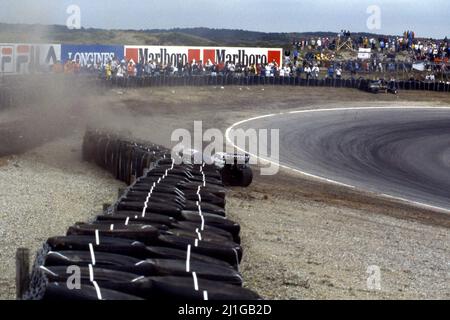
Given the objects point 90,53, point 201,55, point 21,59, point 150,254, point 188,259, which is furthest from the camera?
point 201,55

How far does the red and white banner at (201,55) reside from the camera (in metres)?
53.5

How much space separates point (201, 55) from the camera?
55.7 metres

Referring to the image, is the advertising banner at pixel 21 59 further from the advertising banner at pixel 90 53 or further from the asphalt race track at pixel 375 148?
the asphalt race track at pixel 375 148

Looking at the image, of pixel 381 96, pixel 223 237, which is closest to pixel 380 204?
pixel 223 237

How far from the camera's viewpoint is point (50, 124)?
3114 centimetres

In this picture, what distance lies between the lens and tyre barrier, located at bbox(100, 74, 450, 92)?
5059cm

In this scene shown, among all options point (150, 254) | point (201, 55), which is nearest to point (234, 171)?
point (150, 254)

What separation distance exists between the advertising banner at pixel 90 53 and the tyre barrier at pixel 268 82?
3486 mm

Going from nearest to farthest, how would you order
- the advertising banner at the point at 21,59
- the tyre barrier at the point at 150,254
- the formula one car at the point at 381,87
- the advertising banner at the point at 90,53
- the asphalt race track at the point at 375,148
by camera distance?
the tyre barrier at the point at 150,254 → the asphalt race track at the point at 375,148 → the advertising banner at the point at 21,59 → the advertising banner at the point at 90,53 → the formula one car at the point at 381,87

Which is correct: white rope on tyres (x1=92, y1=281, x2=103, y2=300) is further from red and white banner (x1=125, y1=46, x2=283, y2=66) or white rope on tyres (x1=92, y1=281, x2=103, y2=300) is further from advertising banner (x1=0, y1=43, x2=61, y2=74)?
red and white banner (x1=125, y1=46, x2=283, y2=66)

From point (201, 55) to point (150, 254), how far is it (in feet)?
158

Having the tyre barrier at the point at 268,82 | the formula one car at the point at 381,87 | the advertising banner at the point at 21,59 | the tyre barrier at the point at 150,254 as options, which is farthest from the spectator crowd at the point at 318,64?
the tyre barrier at the point at 150,254

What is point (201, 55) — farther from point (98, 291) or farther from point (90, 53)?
point (98, 291)
